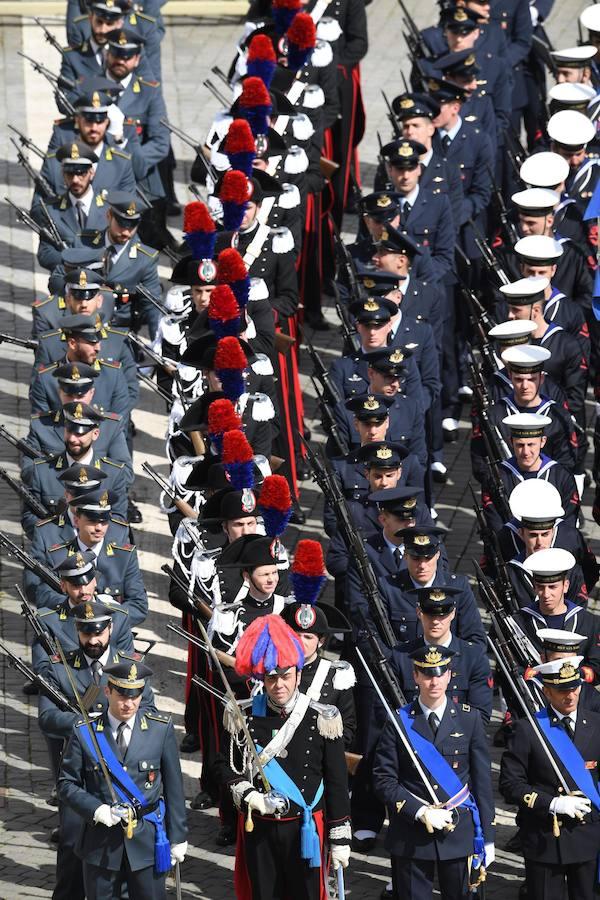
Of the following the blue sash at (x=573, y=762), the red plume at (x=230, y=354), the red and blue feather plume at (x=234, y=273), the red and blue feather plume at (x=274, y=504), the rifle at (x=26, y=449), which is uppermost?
the red and blue feather plume at (x=234, y=273)

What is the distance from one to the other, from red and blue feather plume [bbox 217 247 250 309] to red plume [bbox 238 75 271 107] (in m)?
1.81

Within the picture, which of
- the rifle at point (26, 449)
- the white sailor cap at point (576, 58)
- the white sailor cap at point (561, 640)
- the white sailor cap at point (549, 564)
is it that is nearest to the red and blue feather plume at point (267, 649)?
the white sailor cap at point (561, 640)

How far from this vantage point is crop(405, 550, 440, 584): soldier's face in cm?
1555

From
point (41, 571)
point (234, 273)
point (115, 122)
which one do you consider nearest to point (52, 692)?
point (41, 571)

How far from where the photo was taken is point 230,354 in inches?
650

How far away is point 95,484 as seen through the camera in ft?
54.4

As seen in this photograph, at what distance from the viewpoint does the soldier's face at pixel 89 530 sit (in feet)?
54.0

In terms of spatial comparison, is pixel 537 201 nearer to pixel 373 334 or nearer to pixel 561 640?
pixel 373 334

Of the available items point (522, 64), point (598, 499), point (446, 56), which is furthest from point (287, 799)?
point (522, 64)

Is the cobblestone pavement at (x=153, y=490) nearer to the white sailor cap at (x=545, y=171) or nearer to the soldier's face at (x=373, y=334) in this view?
the soldier's face at (x=373, y=334)

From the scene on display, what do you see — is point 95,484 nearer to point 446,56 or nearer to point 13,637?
point 13,637

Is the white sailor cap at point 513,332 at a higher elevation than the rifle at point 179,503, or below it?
higher

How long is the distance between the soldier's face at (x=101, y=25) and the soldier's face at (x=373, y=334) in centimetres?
487

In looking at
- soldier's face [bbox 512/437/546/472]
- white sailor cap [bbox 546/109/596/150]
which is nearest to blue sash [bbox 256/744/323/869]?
soldier's face [bbox 512/437/546/472]
